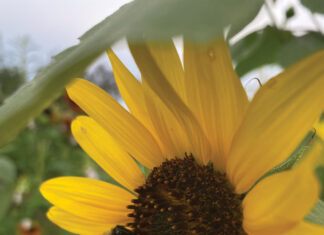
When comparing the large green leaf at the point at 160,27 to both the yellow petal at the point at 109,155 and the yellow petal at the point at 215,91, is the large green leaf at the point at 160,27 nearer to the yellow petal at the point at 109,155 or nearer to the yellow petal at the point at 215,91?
the yellow petal at the point at 215,91

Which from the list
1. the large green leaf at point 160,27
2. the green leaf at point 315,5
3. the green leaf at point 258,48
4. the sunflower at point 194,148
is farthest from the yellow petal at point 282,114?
the green leaf at point 258,48

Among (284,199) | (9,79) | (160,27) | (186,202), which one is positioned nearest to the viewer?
(160,27)

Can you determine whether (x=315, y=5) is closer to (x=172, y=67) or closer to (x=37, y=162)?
(x=172, y=67)

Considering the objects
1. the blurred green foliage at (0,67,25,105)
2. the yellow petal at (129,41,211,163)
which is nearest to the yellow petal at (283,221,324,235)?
the yellow petal at (129,41,211,163)

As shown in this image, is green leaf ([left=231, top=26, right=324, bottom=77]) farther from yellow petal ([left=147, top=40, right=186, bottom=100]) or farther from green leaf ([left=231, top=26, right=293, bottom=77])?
yellow petal ([left=147, top=40, right=186, bottom=100])

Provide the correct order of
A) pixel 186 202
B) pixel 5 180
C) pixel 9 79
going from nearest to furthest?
pixel 186 202, pixel 5 180, pixel 9 79

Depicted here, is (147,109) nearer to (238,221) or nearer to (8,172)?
(238,221)

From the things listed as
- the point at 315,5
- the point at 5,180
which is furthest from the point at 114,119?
the point at 5,180
